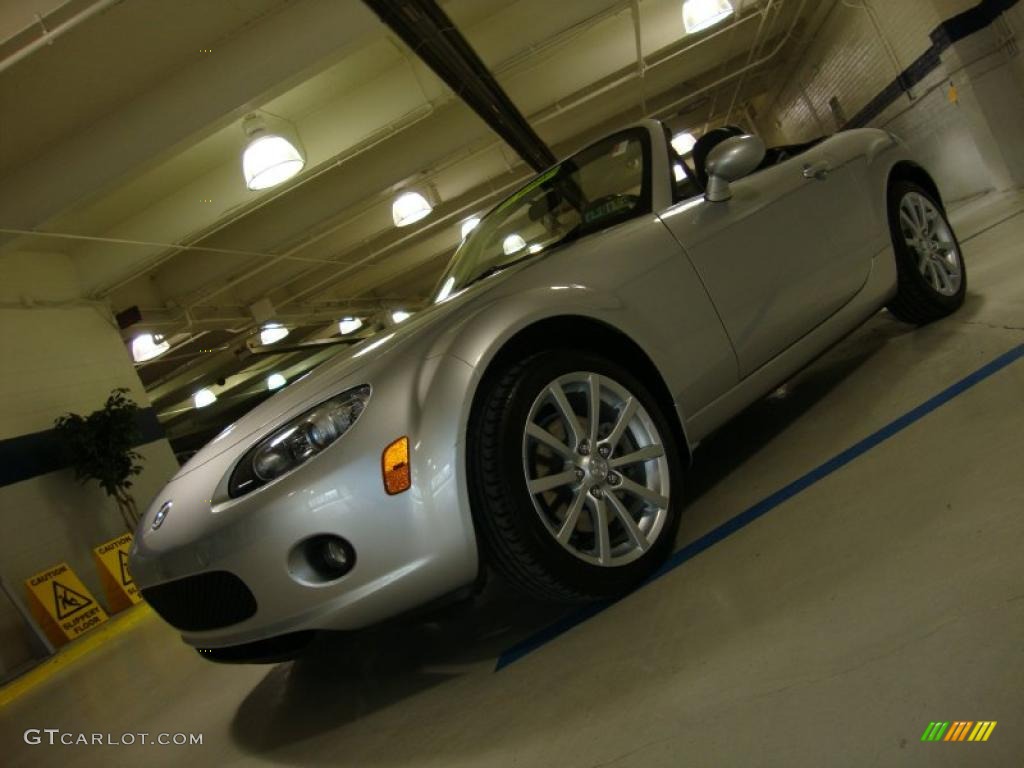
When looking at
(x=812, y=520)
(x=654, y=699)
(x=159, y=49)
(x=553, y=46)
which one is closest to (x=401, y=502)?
(x=654, y=699)

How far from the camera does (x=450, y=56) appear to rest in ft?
20.0

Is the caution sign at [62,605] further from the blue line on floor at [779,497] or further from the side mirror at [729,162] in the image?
the side mirror at [729,162]

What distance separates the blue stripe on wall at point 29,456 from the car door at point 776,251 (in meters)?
7.63

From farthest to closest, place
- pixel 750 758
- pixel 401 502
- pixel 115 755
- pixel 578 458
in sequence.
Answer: pixel 115 755 < pixel 578 458 < pixel 401 502 < pixel 750 758

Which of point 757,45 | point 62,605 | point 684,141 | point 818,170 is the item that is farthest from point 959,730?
point 684,141

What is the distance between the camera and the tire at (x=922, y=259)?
3.27 m

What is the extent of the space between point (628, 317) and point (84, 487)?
8140 millimetres

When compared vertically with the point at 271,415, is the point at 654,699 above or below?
below

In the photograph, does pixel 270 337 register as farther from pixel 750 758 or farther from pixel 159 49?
pixel 750 758

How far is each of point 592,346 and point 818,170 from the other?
4.81 ft

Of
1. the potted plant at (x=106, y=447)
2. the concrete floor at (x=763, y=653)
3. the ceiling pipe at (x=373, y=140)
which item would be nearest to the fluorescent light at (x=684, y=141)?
the ceiling pipe at (x=373, y=140)

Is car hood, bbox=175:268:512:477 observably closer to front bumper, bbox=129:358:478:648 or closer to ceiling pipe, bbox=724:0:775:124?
front bumper, bbox=129:358:478:648

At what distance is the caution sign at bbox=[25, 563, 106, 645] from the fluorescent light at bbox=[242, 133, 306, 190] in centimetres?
426

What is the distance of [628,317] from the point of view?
215 cm
